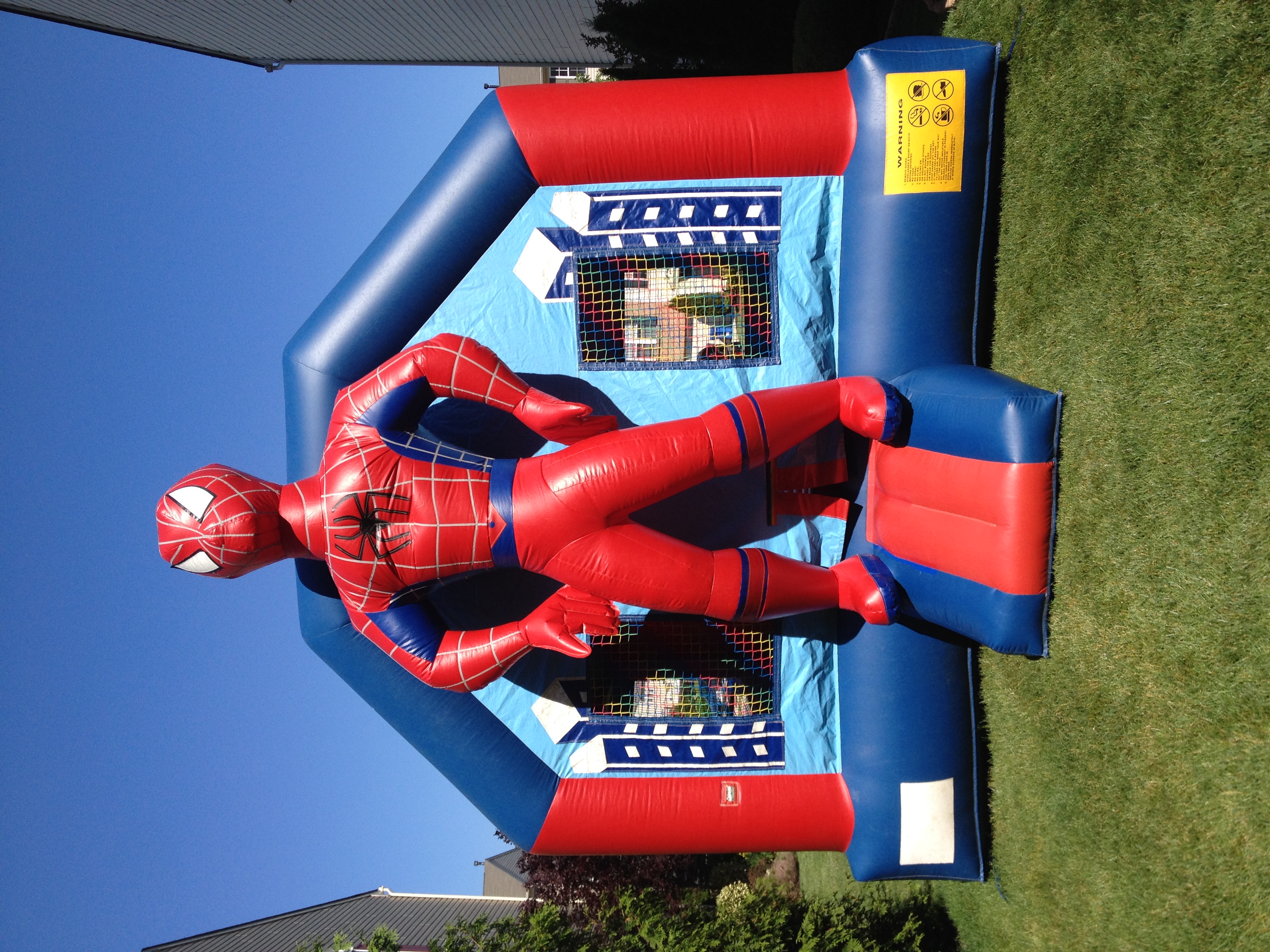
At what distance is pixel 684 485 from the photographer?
3.05 meters

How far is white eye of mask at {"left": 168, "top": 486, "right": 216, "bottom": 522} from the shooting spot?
9.80 feet

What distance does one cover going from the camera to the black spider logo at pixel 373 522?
3020 millimetres

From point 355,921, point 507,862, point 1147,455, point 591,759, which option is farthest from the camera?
point 507,862

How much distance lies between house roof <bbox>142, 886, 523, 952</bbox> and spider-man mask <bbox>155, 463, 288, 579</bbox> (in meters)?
7.16

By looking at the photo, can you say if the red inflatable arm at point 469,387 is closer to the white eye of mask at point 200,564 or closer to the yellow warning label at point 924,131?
the white eye of mask at point 200,564

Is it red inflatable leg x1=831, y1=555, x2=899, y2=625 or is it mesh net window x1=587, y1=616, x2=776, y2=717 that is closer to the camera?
red inflatable leg x1=831, y1=555, x2=899, y2=625

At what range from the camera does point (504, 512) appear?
120 inches

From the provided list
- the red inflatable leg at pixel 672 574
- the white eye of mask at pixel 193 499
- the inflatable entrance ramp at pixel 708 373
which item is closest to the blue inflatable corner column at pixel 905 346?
the inflatable entrance ramp at pixel 708 373

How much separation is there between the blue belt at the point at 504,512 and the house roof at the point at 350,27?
23.1 feet

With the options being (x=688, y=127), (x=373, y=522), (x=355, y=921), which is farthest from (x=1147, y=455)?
(x=355, y=921)

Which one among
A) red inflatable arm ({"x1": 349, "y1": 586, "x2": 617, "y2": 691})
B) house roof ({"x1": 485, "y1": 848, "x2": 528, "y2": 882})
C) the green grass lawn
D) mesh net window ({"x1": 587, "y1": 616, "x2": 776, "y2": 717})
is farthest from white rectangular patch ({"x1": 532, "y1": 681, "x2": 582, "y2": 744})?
house roof ({"x1": 485, "y1": 848, "x2": 528, "y2": 882})

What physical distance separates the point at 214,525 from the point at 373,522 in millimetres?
607

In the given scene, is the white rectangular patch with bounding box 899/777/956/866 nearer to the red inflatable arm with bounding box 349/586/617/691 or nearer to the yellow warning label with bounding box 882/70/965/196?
the red inflatable arm with bounding box 349/586/617/691

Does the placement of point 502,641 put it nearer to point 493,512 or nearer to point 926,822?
point 493,512
